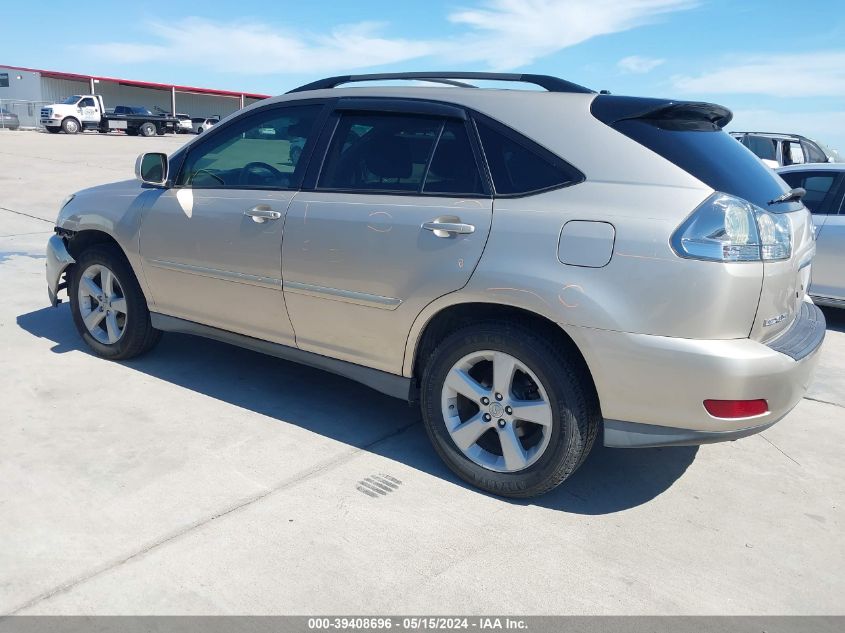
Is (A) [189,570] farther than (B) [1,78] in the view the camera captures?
No

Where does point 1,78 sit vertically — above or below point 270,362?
above

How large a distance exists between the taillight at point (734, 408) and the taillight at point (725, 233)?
1.74ft

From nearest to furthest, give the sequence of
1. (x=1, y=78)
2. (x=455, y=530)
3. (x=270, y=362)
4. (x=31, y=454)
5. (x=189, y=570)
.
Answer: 1. (x=189, y=570)
2. (x=455, y=530)
3. (x=31, y=454)
4. (x=270, y=362)
5. (x=1, y=78)

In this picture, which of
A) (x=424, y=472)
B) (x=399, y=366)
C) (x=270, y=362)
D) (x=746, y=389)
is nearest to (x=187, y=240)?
(x=270, y=362)

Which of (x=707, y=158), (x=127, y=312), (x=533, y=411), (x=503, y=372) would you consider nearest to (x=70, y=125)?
(x=127, y=312)

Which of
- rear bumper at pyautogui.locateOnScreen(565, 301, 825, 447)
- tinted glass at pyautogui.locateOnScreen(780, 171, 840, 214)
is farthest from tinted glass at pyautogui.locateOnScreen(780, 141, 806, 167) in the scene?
rear bumper at pyautogui.locateOnScreen(565, 301, 825, 447)

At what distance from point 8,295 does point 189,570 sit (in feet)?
15.4

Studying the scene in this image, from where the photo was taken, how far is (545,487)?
3082mm

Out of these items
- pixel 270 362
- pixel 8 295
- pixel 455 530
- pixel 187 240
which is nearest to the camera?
pixel 455 530

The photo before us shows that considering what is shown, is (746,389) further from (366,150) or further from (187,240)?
(187,240)

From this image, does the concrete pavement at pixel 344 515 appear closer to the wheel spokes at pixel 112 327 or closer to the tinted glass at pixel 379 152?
the wheel spokes at pixel 112 327

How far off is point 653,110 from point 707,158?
29cm

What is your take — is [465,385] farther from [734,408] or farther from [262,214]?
[262,214]

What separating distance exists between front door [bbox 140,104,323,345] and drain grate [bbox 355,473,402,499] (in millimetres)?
924
